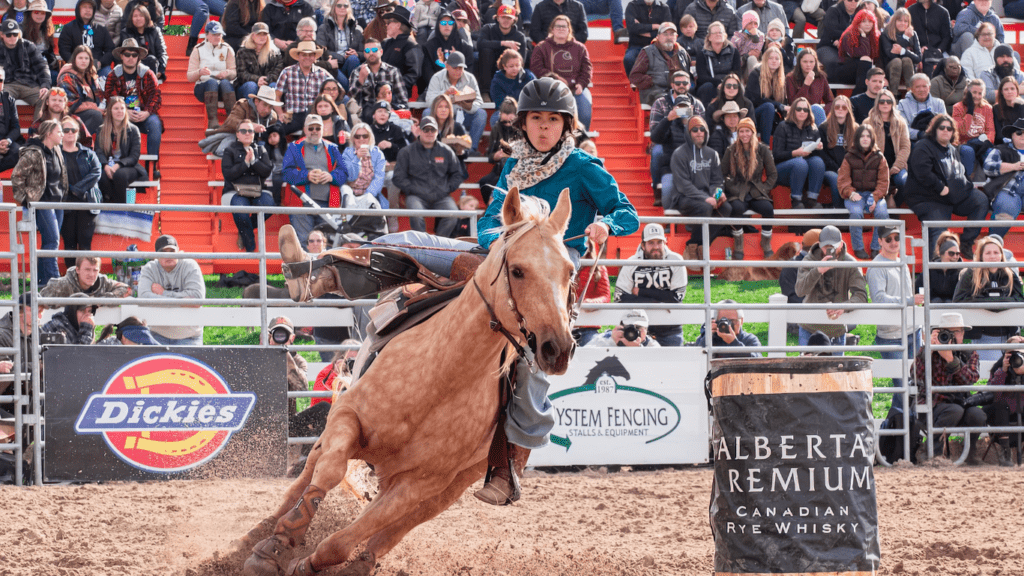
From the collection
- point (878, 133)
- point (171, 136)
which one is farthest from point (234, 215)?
point (878, 133)

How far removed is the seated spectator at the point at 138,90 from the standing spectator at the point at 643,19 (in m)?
6.74

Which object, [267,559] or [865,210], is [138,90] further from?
[267,559]

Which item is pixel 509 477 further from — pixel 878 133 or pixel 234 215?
pixel 878 133

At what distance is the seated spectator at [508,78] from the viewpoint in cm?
1419

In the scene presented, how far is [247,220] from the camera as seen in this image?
1220cm

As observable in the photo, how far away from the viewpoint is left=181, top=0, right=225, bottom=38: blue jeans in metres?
15.8

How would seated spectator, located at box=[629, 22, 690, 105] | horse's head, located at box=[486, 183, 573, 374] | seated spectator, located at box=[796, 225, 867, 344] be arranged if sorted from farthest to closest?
seated spectator, located at box=[629, 22, 690, 105]
seated spectator, located at box=[796, 225, 867, 344]
horse's head, located at box=[486, 183, 573, 374]

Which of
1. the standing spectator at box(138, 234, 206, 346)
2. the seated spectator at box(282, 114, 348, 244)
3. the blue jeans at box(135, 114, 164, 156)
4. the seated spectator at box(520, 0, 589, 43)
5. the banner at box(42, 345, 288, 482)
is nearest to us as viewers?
the banner at box(42, 345, 288, 482)

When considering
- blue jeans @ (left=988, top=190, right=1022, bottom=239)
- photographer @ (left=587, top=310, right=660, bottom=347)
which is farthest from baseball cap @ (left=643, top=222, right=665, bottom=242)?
blue jeans @ (left=988, top=190, right=1022, bottom=239)

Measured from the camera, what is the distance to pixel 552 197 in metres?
5.57

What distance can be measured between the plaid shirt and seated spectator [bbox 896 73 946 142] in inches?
309

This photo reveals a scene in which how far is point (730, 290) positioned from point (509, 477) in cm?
808

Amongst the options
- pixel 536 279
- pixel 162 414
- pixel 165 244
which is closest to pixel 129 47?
pixel 165 244

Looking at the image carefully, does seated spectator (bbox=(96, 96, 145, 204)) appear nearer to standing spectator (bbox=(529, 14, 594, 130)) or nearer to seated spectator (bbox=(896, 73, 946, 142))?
standing spectator (bbox=(529, 14, 594, 130))
